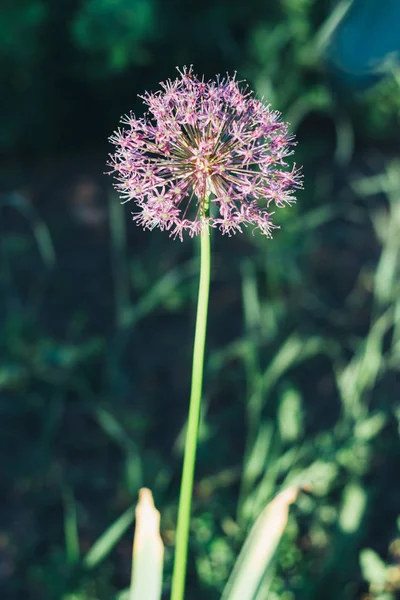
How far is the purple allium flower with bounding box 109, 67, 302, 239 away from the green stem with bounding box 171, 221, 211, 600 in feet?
0.26

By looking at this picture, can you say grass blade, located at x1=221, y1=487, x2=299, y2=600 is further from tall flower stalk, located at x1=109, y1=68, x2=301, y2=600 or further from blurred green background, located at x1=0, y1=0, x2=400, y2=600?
blurred green background, located at x1=0, y1=0, x2=400, y2=600

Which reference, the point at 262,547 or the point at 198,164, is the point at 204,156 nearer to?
the point at 198,164

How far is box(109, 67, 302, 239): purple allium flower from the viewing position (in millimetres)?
962

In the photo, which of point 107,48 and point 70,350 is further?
point 107,48

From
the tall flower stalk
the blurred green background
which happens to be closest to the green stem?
the tall flower stalk

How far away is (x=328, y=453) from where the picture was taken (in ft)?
5.34

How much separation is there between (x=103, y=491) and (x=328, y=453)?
0.91 m

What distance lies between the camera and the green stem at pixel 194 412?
88 centimetres

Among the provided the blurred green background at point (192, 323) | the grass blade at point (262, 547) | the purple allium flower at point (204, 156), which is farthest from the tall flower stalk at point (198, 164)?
the blurred green background at point (192, 323)

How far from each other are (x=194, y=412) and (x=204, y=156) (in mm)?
386

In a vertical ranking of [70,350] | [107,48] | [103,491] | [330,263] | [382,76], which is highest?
[107,48]

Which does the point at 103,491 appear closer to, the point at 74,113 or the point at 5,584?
the point at 5,584

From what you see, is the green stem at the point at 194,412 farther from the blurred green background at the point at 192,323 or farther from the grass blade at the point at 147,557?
the blurred green background at the point at 192,323

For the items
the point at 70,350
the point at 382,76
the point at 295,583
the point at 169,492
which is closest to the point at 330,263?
the point at 382,76
